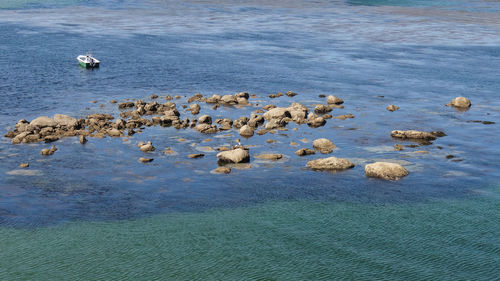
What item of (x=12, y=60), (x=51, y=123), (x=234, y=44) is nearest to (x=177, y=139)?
(x=51, y=123)

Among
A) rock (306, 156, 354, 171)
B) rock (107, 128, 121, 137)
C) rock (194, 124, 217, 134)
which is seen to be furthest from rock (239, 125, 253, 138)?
rock (107, 128, 121, 137)

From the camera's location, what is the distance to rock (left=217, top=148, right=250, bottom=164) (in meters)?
56.9

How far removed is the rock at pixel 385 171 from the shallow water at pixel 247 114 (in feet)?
3.30

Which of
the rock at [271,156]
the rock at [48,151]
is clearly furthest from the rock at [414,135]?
→ the rock at [48,151]

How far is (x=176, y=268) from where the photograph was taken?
38250 mm

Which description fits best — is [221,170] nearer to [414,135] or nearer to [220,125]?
[220,125]

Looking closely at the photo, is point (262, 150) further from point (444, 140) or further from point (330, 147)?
point (444, 140)

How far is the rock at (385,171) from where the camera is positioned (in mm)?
53656

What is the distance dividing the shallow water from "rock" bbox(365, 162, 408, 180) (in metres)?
1.00

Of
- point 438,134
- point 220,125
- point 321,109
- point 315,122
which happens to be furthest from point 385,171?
point 321,109

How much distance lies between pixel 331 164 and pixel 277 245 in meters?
16.4

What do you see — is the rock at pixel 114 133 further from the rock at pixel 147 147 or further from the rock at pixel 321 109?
the rock at pixel 321 109

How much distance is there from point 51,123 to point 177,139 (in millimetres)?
13915

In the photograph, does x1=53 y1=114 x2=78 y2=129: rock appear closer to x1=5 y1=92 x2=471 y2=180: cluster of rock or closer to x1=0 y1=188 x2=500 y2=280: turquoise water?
x1=5 y1=92 x2=471 y2=180: cluster of rock
